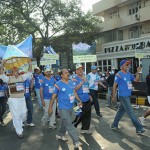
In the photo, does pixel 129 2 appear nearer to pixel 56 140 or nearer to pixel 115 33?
pixel 115 33

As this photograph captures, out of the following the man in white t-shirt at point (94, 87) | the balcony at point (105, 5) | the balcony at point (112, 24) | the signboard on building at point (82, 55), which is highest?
the balcony at point (105, 5)

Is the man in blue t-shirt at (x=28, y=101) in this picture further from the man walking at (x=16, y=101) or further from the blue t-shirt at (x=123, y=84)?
the blue t-shirt at (x=123, y=84)

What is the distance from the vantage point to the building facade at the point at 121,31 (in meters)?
30.7

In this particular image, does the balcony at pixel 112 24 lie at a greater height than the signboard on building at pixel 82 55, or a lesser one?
greater

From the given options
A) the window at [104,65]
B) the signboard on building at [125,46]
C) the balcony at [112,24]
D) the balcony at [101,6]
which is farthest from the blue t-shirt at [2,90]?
the balcony at [101,6]

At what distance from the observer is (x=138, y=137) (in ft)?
25.7

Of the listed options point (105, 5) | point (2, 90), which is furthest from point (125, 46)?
point (2, 90)

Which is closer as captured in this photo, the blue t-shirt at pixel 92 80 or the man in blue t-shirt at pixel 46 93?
the man in blue t-shirt at pixel 46 93

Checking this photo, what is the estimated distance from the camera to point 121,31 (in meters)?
35.5

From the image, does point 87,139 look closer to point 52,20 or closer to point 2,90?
point 2,90

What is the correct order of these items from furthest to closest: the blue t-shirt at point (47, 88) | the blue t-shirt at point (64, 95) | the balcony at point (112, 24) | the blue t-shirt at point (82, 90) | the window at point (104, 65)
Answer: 1. the window at point (104, 65)
2. the balcony at point (112, 24)
3. the blue t-shirt at point (47, 88)
4. the blue t-shirt at point (82, 90)
5. the blue t-shirt at point (64, 95)

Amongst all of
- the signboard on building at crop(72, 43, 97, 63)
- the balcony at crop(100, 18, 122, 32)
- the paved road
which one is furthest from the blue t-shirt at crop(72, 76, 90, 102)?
the balcony at crop(100, 18, 122, 32)

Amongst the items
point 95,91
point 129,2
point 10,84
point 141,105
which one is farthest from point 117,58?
point 10,84

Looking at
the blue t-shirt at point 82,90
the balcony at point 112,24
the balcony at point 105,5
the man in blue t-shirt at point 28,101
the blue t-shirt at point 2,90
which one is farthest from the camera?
the balcony at point 112,24
